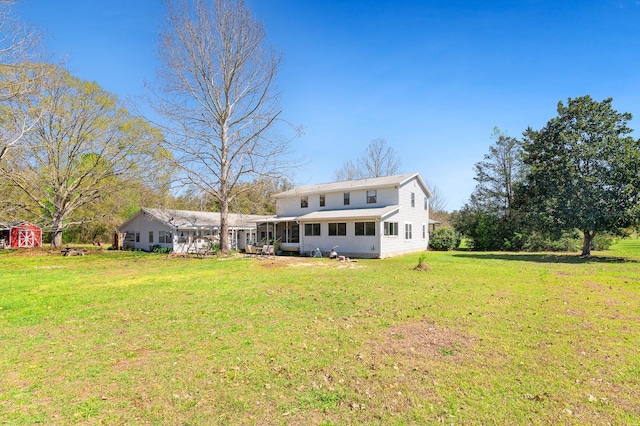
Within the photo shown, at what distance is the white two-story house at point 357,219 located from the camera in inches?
899

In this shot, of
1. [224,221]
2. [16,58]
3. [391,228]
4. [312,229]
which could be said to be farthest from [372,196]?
[16,58]

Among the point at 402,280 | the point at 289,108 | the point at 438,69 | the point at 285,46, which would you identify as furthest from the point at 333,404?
the point at 285,46

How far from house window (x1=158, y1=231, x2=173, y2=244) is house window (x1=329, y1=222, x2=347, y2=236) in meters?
→ 14.5

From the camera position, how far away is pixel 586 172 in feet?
69.1

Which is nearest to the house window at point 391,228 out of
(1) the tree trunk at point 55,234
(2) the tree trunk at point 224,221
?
(2) the tree trunk at point 224,221

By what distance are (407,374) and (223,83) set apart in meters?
23.2

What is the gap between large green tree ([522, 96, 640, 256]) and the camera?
1928 centimetres

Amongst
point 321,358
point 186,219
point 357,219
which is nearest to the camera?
point 321,358

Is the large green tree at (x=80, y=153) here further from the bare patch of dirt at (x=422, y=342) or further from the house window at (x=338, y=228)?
the bare patch of dirt at (x=422, y=342)

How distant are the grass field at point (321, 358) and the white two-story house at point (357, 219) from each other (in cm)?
1304

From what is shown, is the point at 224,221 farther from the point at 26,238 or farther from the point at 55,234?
the point at 26,238

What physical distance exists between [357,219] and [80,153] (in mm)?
24947

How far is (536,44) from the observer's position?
1330cm

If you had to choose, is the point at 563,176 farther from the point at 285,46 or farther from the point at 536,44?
the point at 285,46
